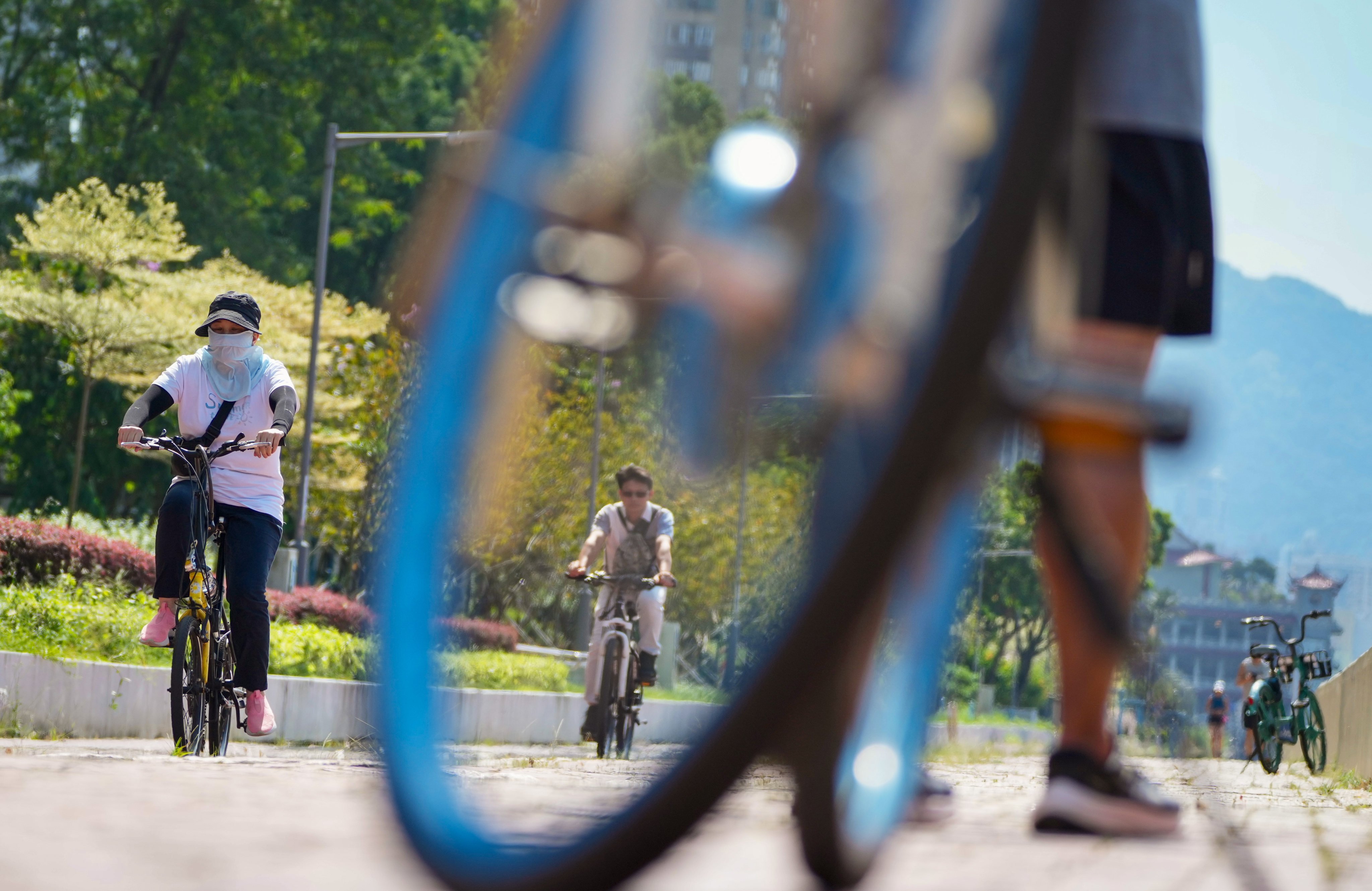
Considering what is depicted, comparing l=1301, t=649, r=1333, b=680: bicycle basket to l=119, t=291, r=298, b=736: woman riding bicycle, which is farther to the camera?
l=1301, t=649, r=1333, b=680: bicycle basket

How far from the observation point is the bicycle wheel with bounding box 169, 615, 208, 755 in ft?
19.4

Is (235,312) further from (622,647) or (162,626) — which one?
(622,647)

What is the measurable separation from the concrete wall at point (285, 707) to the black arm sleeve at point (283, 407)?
108 centimetres

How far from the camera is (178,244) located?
2628 cm

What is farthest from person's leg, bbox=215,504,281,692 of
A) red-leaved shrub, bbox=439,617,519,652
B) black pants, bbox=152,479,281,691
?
red-leaved shrub, bbox=439,617,519,652

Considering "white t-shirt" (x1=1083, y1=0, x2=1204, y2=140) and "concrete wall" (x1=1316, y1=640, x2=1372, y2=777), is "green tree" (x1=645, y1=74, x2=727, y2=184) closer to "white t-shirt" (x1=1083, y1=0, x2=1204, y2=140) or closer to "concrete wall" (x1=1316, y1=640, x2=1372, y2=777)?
"white t-shirt" (x1=1083, y1=0, x2=1204, y2=140)

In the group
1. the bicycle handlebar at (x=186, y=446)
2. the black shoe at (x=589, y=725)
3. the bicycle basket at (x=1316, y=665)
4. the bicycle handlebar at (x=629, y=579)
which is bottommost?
the black shoe at (x=589, y=725)

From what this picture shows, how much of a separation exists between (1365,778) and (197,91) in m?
27.2

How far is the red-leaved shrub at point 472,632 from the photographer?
1639 mm

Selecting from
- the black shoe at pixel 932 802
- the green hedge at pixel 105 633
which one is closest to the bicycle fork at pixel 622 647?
the green hedge at pixel 105 633

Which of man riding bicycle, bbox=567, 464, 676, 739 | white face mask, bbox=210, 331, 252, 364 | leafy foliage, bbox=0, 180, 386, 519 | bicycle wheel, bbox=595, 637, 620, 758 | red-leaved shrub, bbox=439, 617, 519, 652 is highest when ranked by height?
leafy foliage, bbox=0, 180, 386, 519

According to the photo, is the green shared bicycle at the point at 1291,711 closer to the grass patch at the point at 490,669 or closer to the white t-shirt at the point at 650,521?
the white t-shirt at the point at 650,521

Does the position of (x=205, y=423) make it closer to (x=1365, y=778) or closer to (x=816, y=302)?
(x=816, y=302)

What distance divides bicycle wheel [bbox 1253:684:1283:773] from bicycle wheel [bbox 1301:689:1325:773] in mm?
216
